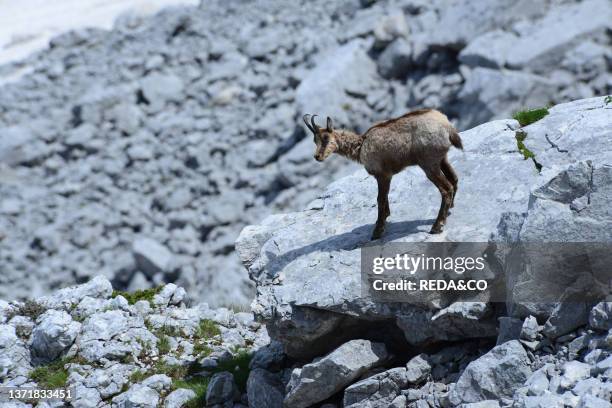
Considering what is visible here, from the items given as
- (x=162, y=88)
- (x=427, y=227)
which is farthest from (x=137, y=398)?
(x=162, y=88)

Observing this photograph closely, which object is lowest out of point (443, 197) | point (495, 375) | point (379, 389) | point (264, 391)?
point (264, 391)

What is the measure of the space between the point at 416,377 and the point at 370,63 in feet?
72.6

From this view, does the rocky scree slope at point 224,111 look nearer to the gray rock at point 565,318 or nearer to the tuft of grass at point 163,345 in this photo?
the tuft of grass at point 163,345

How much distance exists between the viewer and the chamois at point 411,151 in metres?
11.8

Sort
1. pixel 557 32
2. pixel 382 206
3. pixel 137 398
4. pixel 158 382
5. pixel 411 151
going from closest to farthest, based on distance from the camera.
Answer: pixel 411 151, pixel 382 206, pixel 137 398, pixel 158 382, pixel 557 32

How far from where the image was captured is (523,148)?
12578 millimetres

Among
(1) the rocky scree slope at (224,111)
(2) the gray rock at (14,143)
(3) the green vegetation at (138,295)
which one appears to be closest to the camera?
(3) the green vegetation at (138,295)

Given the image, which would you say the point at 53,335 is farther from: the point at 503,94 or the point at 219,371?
the point at 503,94

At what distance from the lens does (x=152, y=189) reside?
3119 centimetres

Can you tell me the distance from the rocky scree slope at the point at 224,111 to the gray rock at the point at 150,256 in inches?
3.1

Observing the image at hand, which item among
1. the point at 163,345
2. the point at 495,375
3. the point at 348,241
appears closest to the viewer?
the point at 495,375

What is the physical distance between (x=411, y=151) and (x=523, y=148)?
75.3 inches

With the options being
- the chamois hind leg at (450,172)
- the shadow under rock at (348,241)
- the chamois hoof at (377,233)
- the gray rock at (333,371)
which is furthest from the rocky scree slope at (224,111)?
the chamois hind leg at (450,172)

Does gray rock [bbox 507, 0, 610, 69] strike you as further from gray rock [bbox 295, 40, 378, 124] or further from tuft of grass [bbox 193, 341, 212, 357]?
tuft of grass [bbox 193, 341, 212, 357]
